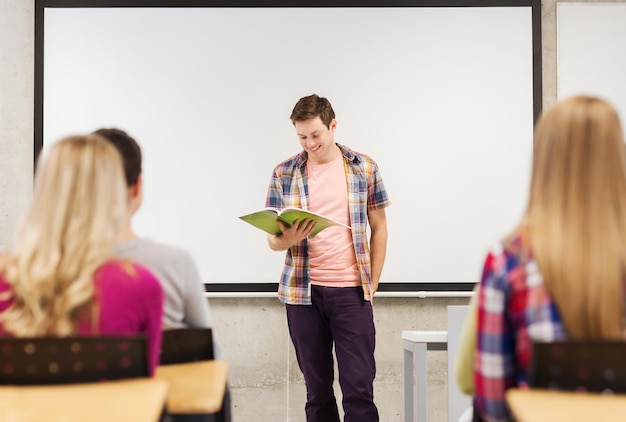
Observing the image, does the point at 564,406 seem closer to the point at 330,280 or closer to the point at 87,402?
the point at 87,402

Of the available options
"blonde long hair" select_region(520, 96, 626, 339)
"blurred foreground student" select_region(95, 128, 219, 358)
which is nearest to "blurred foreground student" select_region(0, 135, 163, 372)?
"blurred foreground student" select_region(95, 128, 219, 358)

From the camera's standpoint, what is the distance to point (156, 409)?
4.15 ft

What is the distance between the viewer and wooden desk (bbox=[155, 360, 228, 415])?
4.99 feet

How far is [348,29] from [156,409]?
140 inches

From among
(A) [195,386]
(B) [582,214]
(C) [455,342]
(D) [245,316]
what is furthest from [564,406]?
(D) [245,316]

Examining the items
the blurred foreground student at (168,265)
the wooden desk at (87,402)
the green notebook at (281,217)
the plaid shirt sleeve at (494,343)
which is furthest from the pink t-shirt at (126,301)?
the green notebook at (281,217)

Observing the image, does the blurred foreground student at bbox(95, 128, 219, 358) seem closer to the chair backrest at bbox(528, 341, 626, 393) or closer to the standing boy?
the chair backrest at bbox(528, 341, 626, 393)

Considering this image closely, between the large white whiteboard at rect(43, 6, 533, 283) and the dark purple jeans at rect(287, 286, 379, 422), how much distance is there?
44.5 inches

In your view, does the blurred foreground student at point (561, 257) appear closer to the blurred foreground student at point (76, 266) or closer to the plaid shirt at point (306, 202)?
the blurred foreground student at point (76, 266)

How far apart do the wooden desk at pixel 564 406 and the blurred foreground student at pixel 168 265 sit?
34.3 inches

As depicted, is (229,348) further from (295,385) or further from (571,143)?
(571,143)

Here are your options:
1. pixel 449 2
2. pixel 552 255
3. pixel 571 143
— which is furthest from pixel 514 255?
pixel 449 2

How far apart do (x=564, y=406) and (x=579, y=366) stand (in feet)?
0.37

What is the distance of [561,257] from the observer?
1421 millimetres
